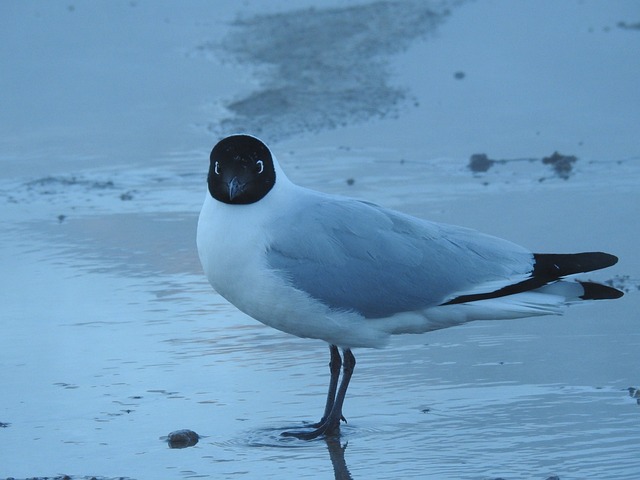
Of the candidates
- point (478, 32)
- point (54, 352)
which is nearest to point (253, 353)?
point (54, 352)

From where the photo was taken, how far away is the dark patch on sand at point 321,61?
1091cm

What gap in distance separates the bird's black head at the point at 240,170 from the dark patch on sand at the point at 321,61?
5.05 m

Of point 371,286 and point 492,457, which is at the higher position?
point 371,286

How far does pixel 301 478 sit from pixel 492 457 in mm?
654

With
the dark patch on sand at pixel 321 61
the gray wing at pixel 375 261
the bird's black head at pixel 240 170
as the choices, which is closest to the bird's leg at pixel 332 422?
the gray wing at pixel 375 261

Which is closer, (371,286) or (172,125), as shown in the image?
(371,286)

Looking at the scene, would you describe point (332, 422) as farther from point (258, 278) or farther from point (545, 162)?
point (545, 162)

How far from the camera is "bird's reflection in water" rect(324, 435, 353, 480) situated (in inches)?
183

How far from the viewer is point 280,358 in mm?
5855

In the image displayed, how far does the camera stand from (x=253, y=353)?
19.4ft

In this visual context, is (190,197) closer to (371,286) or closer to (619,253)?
(619,253)

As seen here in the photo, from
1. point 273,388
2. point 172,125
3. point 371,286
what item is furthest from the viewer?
point 172,125

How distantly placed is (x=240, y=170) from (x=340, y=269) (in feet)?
1.74

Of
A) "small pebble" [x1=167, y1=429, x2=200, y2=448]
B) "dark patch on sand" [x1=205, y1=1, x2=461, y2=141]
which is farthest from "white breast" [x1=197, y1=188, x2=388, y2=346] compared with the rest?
"dark patch on sand" [x1=205, y1=1, x2=461, y2=141]
